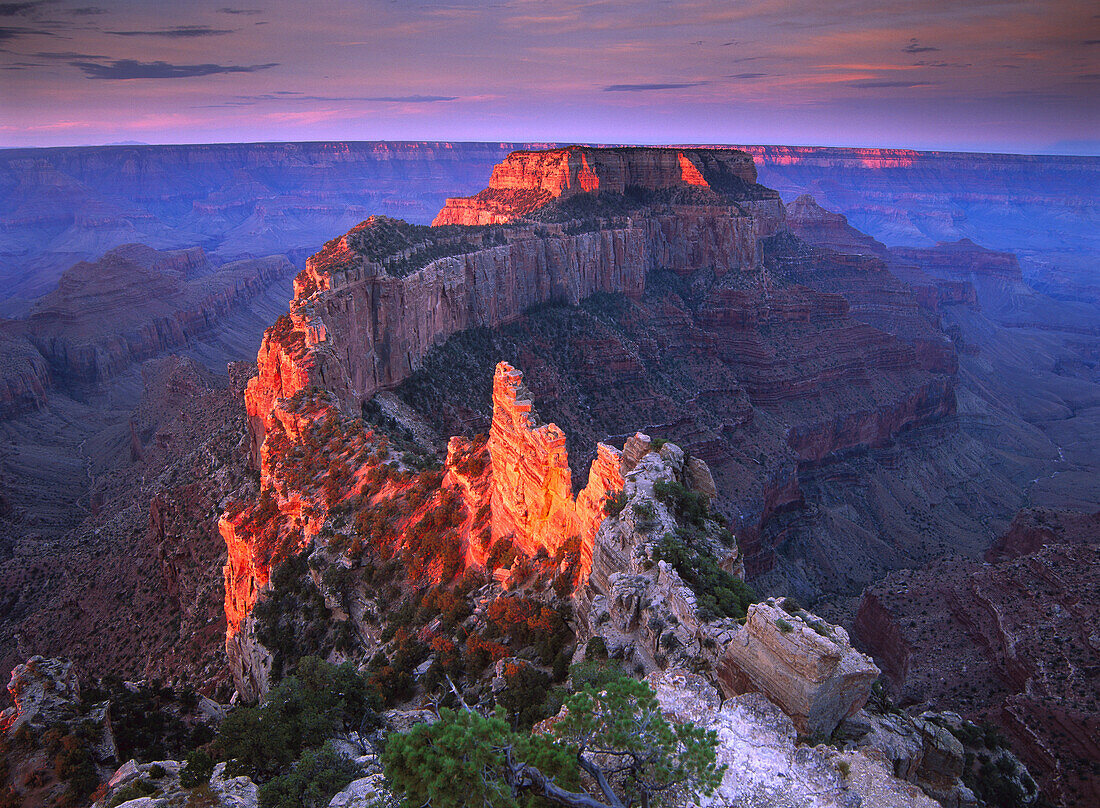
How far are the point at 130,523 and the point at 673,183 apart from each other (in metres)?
84.4

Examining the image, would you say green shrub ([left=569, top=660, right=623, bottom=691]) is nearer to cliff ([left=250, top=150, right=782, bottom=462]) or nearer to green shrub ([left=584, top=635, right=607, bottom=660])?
green shrub ([left=584, top=635, right=607, bottom=660])

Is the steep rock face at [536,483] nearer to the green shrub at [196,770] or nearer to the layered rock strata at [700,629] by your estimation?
the layered rock strata at [700,629]

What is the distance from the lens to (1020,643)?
3816cm

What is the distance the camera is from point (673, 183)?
100438 mm

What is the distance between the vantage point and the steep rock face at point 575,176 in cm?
9319

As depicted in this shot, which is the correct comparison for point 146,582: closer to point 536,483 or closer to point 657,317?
point 536,483

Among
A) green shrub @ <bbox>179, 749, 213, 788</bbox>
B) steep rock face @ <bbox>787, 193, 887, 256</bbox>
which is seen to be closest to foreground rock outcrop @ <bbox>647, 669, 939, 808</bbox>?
green shrub @ <bbox>179, 749, 213, 788</bbox>

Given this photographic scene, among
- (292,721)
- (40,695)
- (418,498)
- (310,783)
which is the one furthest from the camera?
(418,498)

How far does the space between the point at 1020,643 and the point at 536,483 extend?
109 ft

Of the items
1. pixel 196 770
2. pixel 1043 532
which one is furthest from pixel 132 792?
pixel 1043 532

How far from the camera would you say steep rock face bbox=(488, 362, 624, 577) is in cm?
2409

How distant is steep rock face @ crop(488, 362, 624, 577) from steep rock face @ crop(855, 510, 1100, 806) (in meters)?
25.7

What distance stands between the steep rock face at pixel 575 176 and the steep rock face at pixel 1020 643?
66.0m

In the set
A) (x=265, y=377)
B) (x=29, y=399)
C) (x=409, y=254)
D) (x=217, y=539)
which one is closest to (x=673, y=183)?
(x=409, y=254)
